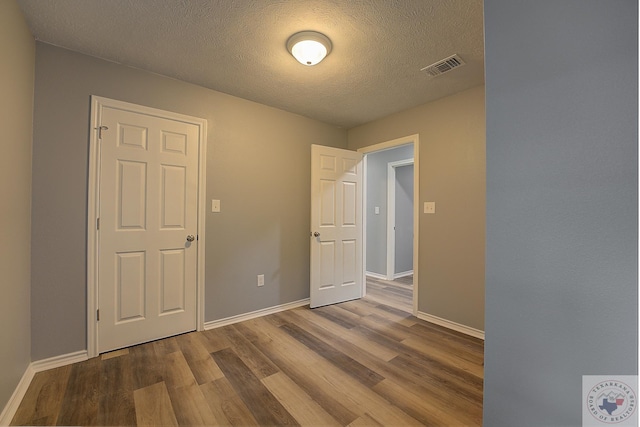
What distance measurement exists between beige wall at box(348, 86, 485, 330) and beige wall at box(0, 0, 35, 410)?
127 inches

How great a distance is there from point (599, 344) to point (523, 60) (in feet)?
2.87

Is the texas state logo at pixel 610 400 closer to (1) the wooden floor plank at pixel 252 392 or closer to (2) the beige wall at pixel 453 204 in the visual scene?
(1) the wooden floor plank at pixel 252 392

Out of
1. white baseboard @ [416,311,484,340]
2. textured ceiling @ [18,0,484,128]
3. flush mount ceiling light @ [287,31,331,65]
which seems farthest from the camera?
white baseboard @ [416,311,484,340]

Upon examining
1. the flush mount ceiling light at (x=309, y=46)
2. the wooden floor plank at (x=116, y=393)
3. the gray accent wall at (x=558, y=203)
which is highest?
the flush mount ceiling light at (x=309, y=46)

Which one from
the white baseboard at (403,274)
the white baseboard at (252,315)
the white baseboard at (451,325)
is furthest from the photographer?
the white baseboard at (403,274)

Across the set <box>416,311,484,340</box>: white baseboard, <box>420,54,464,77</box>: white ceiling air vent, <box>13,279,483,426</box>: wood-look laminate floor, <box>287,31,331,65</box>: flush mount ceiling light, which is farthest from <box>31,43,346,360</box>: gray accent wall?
<box>420,54,464,77</box>: white ceiling air vent

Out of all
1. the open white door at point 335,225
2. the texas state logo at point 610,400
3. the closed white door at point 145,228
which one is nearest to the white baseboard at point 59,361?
the closed white door at point 145,228

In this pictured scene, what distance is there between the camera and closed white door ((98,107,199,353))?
2.10 m

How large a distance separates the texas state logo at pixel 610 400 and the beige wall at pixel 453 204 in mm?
1933

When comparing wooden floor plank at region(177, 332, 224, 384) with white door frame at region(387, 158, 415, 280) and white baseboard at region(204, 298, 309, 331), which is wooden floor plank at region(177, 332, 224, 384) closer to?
white baseboard at region(204, 298, 309, 331)

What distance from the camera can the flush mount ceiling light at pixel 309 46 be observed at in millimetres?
1788

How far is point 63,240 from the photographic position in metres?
1.93

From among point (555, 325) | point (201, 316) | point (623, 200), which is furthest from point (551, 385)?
point (201, 316)

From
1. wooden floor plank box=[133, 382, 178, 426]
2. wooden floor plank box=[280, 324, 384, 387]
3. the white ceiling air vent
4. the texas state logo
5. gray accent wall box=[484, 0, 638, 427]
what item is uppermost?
the white ceiling air vent
